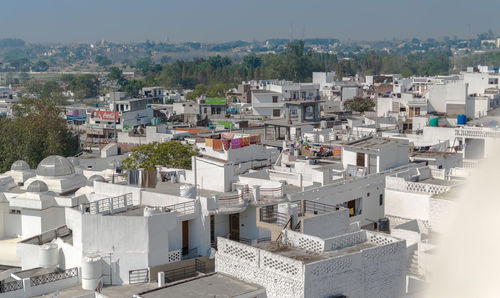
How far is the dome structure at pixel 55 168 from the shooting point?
19359 millimetres

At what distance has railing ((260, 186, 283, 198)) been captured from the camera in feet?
50.7

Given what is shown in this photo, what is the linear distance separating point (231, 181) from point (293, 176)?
68.3 inches

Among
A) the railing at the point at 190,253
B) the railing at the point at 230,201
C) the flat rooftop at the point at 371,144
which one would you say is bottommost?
the railing at the point at 190,253

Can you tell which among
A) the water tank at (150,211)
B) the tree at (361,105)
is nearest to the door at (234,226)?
the water tank at (150,211)

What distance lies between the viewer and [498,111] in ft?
108

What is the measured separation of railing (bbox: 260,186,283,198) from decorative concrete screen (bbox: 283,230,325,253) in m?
4.03

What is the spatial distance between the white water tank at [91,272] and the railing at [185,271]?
1.16 m

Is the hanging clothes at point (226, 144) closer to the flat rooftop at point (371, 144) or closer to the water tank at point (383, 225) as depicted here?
the flat rooftop at point (371, 144)

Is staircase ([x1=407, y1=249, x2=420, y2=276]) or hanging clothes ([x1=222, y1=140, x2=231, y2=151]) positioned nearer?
staircase ([x1=407, y1=249, x2=420, y2=276])

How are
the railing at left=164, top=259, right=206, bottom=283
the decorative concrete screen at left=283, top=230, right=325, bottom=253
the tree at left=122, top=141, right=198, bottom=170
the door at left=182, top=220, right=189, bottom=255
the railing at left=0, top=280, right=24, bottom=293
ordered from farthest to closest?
the tree at left=122, top=141, right=198, bottom=170
the door at left=182, top=220, right=189, bottom=255
the railing at left=164, top=259, right=206, bottom=283
the railing at left=0, top=280, right=24, bottom=293
the decorative concrete screen at left=283, top=230, right=325, bottom=253

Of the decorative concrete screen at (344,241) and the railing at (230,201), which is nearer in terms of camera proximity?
the decorative concrete screen at (344,241)

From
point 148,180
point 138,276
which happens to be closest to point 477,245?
point 138,276

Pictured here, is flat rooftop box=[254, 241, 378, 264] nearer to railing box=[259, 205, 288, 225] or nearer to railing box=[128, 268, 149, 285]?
railing box=[259, 205, 288, 225]

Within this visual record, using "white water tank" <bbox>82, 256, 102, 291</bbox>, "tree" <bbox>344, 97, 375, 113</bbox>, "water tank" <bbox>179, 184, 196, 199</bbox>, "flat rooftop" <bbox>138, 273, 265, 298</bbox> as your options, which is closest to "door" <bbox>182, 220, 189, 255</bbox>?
"water tank" <bbox>179, 184, 196, 199</bbox>
